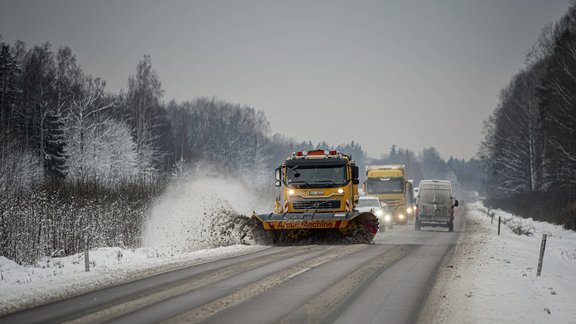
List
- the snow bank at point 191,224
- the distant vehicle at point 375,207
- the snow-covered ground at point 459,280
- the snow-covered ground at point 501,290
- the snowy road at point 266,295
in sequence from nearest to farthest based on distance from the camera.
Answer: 1. the snowy road at point 266,295
2. the snow-covered ground at point 501,290
3. the snow-covered ground at point 459,280
4. the snow bank at point 191,224
5. the distant vehicle at point 375,207

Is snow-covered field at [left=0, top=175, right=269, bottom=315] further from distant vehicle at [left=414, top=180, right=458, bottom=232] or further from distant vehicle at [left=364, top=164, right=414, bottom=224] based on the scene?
distant vehicle at [left=364, top=164, right=414, bottom=224]

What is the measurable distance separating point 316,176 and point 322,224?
7.38 ft

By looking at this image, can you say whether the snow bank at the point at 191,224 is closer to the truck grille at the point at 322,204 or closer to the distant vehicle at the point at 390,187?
the truck grille at the point at 322,204

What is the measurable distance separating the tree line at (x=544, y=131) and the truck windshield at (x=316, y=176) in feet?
51.3

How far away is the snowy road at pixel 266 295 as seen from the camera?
790cm

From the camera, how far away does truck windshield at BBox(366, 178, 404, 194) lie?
37531mm

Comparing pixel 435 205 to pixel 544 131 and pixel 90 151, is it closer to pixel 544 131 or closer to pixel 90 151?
pixel 544 131

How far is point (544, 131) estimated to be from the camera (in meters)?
45.0

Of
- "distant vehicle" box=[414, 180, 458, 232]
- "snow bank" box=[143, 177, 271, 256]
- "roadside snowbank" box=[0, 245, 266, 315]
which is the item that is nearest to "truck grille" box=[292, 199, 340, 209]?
"roadside snowbank" box=[0, 245, 266, 315]

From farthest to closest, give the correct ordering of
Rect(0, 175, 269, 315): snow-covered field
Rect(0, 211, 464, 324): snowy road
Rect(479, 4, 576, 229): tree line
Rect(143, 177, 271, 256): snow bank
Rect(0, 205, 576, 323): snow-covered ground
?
Rect(479, 4, 576, 229): tree line < Rect(143, 177, 271, 256): snow bank < Rect(0, 175, 269, 315): snow-covered field < Rect(0, 205, 576, 323): snow-covered ground < Rect(0, 211, 464, 324): snowy road

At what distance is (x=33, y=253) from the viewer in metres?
15.8

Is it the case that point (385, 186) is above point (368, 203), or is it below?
above

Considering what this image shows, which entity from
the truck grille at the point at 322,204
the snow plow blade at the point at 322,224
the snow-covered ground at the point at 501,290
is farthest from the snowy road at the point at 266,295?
the truck grille at the point at 322,204

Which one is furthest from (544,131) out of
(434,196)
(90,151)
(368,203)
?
(90,151)
